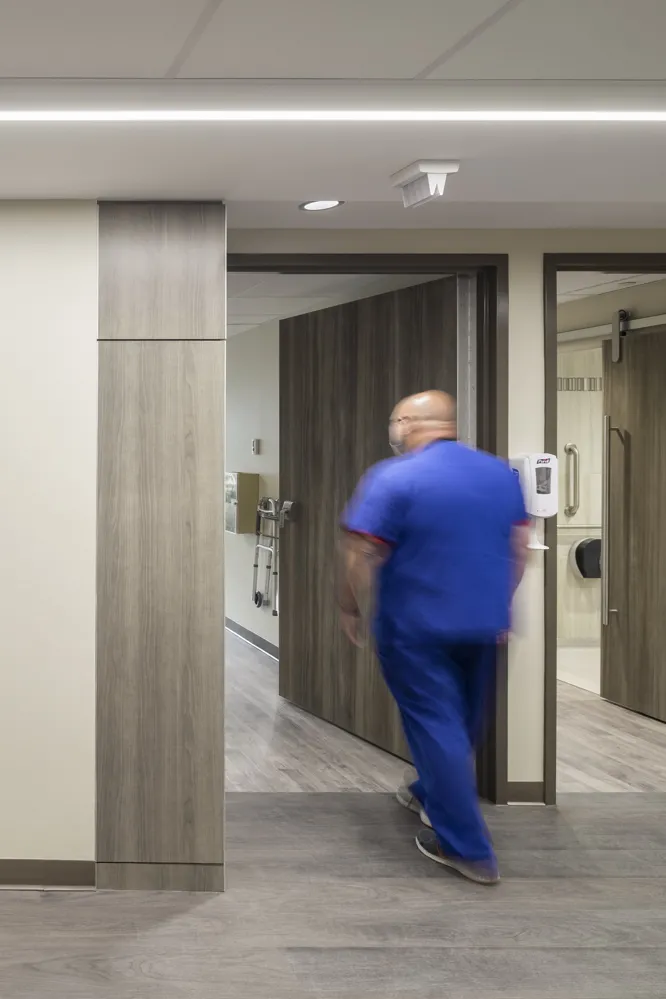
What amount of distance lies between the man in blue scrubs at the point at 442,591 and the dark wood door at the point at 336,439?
978mm

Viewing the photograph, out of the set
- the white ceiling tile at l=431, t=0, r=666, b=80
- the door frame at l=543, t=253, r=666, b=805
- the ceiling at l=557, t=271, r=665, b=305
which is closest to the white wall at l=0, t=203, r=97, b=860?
the white ceiling tile at l=431, t=0, r=666, b=80

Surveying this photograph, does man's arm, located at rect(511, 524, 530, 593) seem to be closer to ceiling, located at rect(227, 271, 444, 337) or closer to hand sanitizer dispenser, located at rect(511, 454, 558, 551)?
hand sanitizer dispenser, located at rect(511, 454, 558, 551)

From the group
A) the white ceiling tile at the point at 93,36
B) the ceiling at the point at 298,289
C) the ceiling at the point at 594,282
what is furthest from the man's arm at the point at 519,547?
the ceiling at the point at 594,282

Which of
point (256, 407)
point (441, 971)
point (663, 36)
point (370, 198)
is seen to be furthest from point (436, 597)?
point (256, 407)

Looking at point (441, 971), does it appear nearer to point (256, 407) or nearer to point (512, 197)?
point (512, 197)

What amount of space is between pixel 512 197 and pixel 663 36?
3.80ft

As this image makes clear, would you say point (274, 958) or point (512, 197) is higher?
point (512, 197)

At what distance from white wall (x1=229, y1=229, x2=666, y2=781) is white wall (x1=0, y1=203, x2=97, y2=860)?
1.20m

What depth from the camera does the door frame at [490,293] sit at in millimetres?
3674

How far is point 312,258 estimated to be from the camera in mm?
Answer: 3668

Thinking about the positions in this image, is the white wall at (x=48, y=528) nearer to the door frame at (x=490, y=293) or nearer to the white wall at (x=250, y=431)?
the door frame at (x=490, y=293)

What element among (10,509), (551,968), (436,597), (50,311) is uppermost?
(50,311)

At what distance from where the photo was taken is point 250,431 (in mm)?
6953

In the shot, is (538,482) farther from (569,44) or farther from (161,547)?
(569,44)
